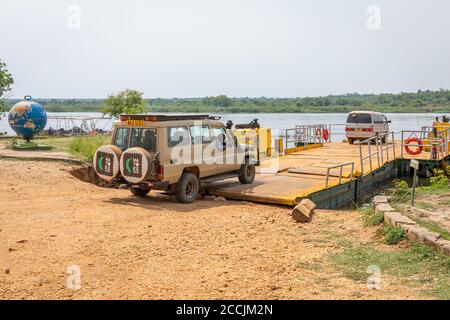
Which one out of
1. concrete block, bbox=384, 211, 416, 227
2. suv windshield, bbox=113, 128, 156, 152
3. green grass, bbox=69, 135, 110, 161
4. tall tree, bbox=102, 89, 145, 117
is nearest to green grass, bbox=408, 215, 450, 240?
concrete block, bbox=384, 211, 416, 227

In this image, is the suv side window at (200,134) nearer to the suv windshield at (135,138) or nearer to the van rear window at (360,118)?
the suv windshield at (135,138)

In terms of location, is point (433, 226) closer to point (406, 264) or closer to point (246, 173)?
point (406, 264)

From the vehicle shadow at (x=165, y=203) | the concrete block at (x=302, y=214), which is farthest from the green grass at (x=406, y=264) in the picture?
the vehicle shadow at (x=165, y=203)

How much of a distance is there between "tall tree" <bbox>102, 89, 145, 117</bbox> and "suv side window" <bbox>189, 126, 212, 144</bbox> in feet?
113

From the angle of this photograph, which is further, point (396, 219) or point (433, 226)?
point (396, 219)

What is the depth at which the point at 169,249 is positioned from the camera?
7719 mm

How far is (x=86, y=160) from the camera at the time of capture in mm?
17391

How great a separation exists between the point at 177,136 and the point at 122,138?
131 centimetres

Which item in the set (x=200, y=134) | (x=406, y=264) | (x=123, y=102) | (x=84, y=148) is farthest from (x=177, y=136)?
(x=123, y=102)

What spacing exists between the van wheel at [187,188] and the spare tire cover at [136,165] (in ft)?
2.74

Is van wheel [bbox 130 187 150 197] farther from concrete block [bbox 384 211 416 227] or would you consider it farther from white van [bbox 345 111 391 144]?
white van [bbox 345 111 391 144]
